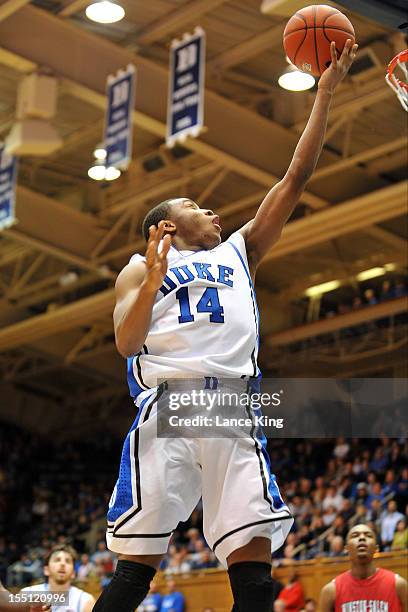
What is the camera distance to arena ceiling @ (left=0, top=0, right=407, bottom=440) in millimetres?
12922

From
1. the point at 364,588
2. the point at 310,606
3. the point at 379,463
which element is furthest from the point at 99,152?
the point at 364,588

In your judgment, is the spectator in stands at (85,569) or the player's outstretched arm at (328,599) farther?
the spectator in stands at (85,569)

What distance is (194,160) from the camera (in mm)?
16469

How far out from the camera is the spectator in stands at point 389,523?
1332cm

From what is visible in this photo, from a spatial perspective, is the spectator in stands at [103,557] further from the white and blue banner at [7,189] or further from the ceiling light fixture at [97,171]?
the ceiling light fixture at [97,171]

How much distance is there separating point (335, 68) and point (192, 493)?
5.95 ft

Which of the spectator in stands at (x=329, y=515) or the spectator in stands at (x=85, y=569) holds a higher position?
the spectator in stands at (x=329, y=515)

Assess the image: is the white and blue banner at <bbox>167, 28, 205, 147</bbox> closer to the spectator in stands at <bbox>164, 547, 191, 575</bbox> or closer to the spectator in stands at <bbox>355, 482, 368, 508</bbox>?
the spectator in stands at <bbox>355, 482, 368, 508</bbox>

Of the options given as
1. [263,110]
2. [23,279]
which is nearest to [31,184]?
[23,279]

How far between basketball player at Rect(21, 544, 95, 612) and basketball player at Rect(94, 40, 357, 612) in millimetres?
2978

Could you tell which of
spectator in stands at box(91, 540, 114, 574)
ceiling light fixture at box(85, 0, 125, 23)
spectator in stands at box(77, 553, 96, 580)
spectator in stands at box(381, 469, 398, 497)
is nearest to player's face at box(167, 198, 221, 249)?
ceiling light fixture at box(85, 0, 125, 23)

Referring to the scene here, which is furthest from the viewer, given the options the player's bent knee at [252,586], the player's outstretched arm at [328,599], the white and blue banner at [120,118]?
the white and blue banner at [120,118]

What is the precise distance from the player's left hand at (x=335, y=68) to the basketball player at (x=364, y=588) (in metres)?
3.71

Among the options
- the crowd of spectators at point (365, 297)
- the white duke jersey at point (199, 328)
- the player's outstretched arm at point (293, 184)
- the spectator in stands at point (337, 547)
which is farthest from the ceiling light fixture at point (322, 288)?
the white duke jersey at point (199, 328)
